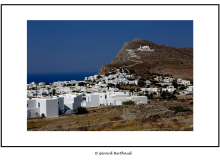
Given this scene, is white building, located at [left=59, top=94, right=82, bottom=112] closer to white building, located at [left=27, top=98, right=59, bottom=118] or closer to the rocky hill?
white building, located at [left=27, top=98, right=59, bottom=118]

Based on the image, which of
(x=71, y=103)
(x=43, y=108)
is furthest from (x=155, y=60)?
(x=43, y=108)

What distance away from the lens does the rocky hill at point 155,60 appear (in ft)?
147

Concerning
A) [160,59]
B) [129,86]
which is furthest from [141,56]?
[129,86]

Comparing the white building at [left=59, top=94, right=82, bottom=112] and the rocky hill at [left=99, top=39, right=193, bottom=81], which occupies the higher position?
the rocky hill at [left=99, top=39, right=193, bottom=81]

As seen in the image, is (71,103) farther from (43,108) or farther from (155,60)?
(155,60)

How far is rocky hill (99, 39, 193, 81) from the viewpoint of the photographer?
147 ft

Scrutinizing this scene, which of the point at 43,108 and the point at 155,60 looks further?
the point at 155,60

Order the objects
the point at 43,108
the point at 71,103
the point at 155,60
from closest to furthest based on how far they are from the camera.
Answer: the point at 43,108, the point at 71,103, the point at 155,60

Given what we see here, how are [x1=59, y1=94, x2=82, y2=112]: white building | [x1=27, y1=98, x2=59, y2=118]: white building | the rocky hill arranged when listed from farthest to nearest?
the rocky hill
[x1=59, y1=94, x2=82, y2=112]: white building
[x1=27, y1=98, x2=59, y2=118]: white building

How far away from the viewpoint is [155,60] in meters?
52.2

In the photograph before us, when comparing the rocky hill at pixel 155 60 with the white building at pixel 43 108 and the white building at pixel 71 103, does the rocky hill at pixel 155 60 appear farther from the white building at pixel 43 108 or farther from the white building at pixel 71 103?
the white building at pixel 43 108

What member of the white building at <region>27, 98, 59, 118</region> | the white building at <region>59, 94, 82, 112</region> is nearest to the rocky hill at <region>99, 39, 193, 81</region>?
the white building at <region>59, 94, 82, 112</region>
